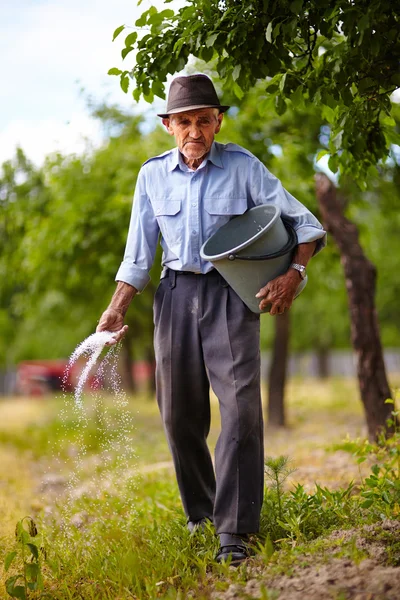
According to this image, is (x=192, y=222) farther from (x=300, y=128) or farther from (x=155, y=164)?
(x=300, y=128)

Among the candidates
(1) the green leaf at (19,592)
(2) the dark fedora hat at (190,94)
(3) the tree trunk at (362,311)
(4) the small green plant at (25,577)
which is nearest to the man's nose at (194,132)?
(2) the dark fedora hat at (190,94)

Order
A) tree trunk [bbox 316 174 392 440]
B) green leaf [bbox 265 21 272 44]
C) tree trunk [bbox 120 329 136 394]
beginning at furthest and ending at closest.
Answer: tree trunk [bbox 120 329 136 394] → tree trunk [bbox 316 174 392 440] → green leaf [bbox 265 21 272 44]

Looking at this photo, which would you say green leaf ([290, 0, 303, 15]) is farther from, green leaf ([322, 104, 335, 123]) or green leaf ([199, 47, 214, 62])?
green leaf ([322, 104, 335, 123])

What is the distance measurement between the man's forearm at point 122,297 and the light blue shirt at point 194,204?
0.03 metres

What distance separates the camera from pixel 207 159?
13.6 ft

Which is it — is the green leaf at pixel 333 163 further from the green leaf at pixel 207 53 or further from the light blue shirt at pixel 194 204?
the green leaf at pixel 207 53

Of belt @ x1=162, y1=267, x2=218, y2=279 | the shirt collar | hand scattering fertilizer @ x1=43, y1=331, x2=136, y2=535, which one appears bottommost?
hand scattering fertilizer @ x1=43, y1=331, x2=136, y2=535

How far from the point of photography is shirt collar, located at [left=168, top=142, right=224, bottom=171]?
414 cm

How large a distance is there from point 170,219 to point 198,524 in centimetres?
156

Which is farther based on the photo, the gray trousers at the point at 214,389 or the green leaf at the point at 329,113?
the green leaf at the point at 329,113

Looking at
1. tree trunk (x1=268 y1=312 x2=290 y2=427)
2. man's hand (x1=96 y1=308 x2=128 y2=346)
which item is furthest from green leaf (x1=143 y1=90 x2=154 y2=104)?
tree trunk (x1=268 y1=312 x2=290 y2=427)

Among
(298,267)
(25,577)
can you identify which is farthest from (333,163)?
(25,577)

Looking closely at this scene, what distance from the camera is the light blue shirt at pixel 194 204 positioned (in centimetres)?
405

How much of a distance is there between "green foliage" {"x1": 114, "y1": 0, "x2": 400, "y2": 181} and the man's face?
24 centimetres
